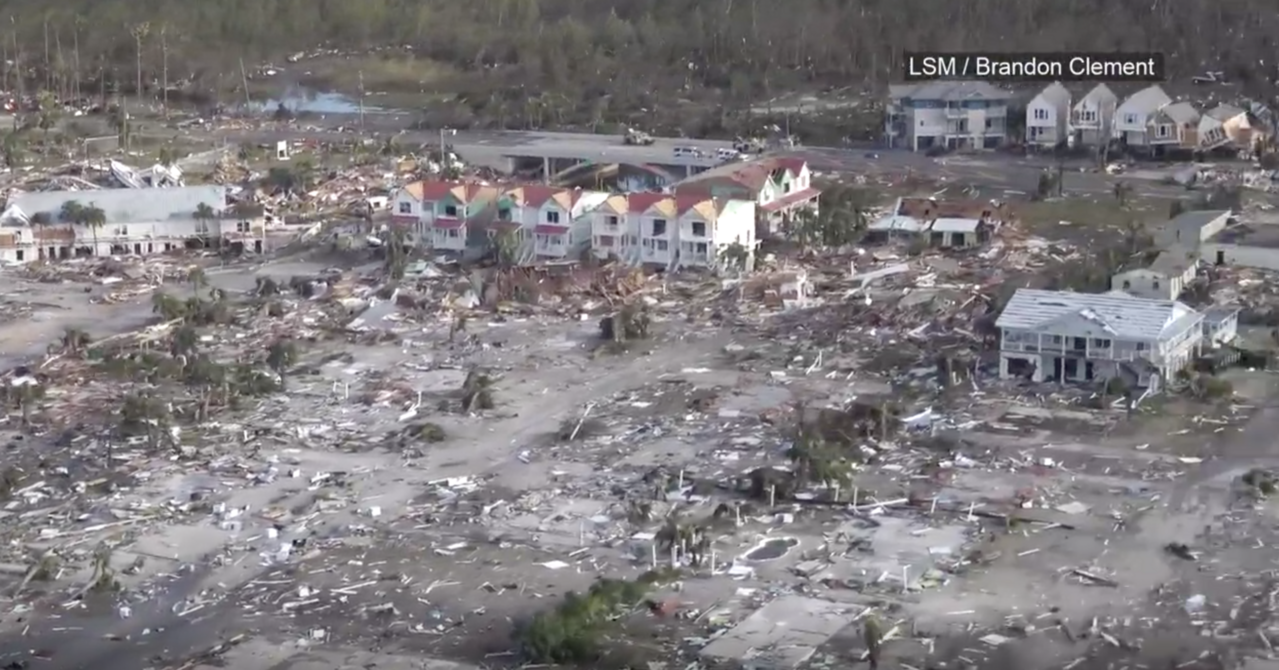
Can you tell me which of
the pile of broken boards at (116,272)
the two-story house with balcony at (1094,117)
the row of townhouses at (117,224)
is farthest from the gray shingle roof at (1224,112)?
the pile of broken boards at (116,272)

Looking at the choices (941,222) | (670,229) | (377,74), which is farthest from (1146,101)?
(377,74)

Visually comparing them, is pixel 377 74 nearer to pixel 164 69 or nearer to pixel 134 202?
pixel 164 69

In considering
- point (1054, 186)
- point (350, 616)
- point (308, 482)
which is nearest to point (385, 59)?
point (1054, 186)

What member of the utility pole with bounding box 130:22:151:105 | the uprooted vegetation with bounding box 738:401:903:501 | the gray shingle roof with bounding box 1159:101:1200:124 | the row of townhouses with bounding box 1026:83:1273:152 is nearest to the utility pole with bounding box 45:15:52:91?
the utility pole with bounding box 130:22:151:105

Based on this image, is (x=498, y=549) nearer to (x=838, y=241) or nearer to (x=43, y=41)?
(x=838, y=241)

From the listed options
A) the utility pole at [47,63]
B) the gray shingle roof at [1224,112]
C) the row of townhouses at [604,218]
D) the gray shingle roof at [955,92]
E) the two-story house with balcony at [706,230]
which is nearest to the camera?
the two-story house with balcony at [706,230]

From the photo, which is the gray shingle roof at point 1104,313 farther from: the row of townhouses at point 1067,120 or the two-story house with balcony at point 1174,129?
the row of townhouses at point 1067,120
